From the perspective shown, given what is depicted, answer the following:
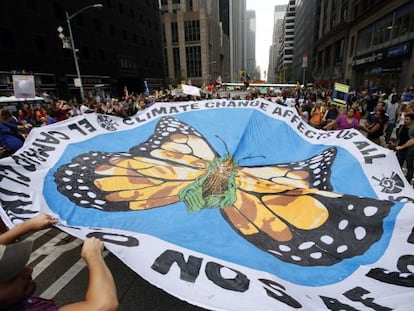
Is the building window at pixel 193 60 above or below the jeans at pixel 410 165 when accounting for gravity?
above

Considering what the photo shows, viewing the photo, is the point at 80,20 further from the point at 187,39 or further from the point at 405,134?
the point at 187,39

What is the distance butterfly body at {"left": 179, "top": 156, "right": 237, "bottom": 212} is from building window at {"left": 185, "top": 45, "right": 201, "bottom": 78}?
89.0 metres

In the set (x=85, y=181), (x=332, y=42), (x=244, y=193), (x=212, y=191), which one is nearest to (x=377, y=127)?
(x=244, y=193)

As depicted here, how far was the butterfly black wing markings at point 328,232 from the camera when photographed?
281 cm

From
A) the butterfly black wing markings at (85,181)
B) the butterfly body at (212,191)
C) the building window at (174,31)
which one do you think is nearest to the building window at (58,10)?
the butterfly black wing markings at (85,181)

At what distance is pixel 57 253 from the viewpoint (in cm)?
456

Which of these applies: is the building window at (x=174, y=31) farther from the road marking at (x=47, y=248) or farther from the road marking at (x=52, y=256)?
the road marking at (x=52, y=256)

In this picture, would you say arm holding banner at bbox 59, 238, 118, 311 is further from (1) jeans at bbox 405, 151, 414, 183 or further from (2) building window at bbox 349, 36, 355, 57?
(2) building window at bbox 349, 36, 355, 57

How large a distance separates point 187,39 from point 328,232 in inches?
3655

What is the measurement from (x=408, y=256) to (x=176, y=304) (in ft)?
8.26

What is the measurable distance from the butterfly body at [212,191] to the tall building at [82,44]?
2201 cm

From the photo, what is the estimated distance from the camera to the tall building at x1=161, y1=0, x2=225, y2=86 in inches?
3401

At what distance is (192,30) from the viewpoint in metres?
87.2

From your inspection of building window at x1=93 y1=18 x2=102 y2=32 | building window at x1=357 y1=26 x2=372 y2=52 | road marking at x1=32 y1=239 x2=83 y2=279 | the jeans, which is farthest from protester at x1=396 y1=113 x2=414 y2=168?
building window at x1=93 y1=18 x2=102 y2=32
